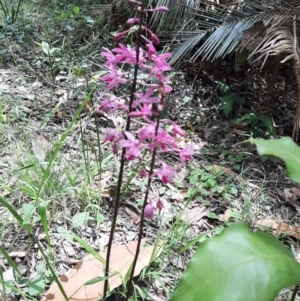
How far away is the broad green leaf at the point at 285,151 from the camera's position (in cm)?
101

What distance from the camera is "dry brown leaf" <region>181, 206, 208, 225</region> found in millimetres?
2080

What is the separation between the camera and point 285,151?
1.04 meters

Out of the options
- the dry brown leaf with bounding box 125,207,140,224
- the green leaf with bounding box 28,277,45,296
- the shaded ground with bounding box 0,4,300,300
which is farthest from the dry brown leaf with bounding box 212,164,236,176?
the green leaf with bounding box 28,277,45,296

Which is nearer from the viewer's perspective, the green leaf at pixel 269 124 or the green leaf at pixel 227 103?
the green leaf at pixel 269 124

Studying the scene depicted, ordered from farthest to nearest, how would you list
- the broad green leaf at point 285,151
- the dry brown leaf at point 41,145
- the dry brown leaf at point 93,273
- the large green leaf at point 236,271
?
the dry brown leaf at point 41,145 < the dry brown leaf at point 93,273 < the broad green leaf at point 285,151 < the large green leaf at point 236,271

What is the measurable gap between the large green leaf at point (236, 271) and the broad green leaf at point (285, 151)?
0.58ft

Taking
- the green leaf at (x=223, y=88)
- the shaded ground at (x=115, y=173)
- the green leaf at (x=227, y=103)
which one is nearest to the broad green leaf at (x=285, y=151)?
the shaded ground at (x=115, y=173)

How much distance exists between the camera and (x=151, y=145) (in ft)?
3.44

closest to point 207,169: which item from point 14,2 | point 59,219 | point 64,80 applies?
point 59,219

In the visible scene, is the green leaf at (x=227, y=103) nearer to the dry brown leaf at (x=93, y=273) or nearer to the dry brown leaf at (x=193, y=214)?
the dry brown leaf at (x=193, y=214)

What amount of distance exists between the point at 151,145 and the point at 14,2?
10.7ft

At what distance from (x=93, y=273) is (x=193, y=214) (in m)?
0.64

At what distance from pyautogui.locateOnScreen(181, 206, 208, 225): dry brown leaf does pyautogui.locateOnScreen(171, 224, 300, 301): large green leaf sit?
1.13 meters

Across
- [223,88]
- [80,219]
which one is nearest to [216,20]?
[223,88]
